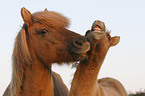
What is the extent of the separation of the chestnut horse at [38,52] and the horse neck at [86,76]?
46cm

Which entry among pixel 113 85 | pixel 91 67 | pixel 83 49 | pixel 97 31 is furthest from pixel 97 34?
pixel 113 85

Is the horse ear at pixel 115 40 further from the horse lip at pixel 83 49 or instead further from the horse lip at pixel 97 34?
the horse lip at pixel 83 49

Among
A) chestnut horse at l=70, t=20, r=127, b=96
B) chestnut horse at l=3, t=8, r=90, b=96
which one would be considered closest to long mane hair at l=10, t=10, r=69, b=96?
chestnut horse at l=3, t=8, r=90, b=96

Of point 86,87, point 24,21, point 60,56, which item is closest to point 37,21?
point 24,21

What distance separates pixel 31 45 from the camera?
2938 millimetres

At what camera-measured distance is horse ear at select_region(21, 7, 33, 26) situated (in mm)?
2914

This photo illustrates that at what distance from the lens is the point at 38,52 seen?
293 cm

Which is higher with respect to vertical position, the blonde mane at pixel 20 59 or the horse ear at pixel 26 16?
the horse ear at pixel 26 16

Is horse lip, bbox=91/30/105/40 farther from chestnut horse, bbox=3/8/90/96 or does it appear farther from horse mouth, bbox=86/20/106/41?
chestnut horse, bbox=3/8/90/96

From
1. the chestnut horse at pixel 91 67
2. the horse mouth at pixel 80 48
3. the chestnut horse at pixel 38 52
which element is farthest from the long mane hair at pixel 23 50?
the chestnut horse at pixel 91 67

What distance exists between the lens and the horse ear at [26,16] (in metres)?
2.91

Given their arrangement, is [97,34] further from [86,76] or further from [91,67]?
[86,76]

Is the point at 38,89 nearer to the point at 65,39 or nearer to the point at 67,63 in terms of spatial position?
the point at 67,63

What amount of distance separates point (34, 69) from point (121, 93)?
276 cm
